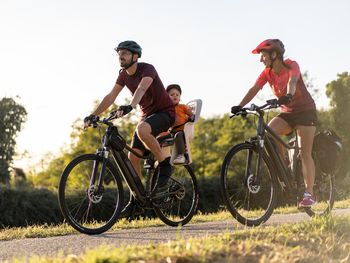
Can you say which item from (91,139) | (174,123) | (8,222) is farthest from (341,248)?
(91,139)

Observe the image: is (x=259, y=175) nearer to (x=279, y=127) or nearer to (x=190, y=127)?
(x=279, y=127)

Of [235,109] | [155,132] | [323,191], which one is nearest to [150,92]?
[155,132]

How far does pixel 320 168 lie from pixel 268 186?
1.11 metres

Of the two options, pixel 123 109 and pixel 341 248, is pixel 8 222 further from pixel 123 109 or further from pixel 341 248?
pixel 341 248

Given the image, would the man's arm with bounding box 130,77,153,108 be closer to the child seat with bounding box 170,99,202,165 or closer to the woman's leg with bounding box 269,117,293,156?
the child seat with bounding box 170,99,202,165

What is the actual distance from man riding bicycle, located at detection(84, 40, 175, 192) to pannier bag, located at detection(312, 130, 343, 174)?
2.02 meters

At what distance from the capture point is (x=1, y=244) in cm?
645

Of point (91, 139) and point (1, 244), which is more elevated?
point (91, 139)

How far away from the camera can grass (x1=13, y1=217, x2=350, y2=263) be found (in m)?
4.29

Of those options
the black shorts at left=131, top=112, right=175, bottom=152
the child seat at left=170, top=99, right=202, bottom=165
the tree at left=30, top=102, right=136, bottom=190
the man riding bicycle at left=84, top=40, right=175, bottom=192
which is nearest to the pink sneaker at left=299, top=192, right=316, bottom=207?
the child seat at left=170, top=99, right=202, bottom=165

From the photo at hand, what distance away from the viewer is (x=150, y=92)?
24.4ft

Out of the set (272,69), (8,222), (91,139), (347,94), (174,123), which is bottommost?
(8,222)

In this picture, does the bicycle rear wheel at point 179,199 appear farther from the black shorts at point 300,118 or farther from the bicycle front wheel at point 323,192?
the bicycle front wheel at point 323,192

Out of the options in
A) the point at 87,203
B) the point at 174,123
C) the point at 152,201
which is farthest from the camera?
the point at 174,123
